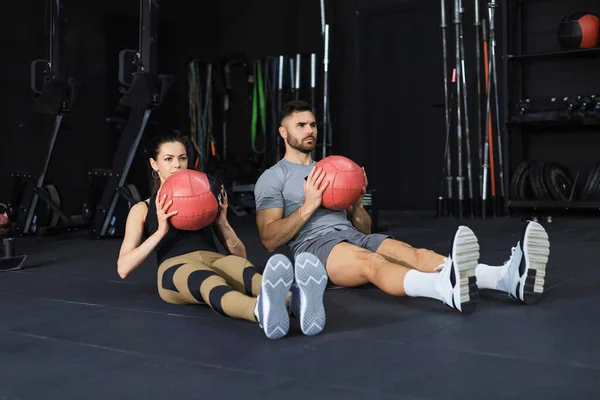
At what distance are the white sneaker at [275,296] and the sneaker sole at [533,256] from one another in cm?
86

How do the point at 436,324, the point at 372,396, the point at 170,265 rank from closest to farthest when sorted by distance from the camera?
the point at 372,396, the point at 436,324, the point at 170,265

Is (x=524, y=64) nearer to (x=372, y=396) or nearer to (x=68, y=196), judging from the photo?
(x=68, y=196)

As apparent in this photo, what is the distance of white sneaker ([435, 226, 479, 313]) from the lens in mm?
2383

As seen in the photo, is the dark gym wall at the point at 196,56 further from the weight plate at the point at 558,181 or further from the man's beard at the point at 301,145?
the man's beard at the point at 301,145

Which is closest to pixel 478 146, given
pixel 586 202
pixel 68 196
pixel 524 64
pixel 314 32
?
pixel 524 64

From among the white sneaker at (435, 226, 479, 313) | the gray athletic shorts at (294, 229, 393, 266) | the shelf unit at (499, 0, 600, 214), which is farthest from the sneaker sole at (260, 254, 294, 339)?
the shelf unit at (499, 0, 600, 214)

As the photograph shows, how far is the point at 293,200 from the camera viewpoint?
321cm

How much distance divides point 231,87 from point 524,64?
3191mm

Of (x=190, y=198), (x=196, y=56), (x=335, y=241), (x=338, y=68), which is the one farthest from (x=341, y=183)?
(x=196, y=56)

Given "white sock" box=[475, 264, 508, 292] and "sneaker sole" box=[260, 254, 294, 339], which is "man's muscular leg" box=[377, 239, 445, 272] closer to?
"white sock" box=[475, 264, 508, 292]

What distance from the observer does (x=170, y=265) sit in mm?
2801

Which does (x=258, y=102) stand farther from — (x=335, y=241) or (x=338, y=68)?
(x=335, y=241)

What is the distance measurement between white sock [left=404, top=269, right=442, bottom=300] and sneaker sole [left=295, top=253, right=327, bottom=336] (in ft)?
1.56

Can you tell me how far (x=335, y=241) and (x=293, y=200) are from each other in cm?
29
